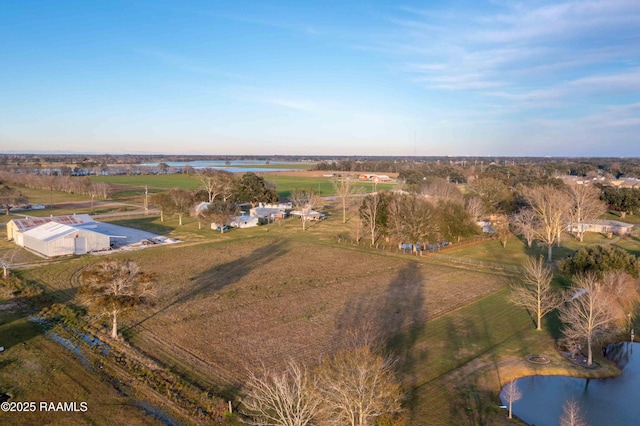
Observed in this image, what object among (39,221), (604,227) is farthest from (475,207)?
(39,221)

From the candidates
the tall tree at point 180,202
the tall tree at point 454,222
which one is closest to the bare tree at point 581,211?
the tall tree at point 454,222

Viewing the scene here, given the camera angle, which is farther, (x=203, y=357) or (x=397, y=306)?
(x=397, y=306)

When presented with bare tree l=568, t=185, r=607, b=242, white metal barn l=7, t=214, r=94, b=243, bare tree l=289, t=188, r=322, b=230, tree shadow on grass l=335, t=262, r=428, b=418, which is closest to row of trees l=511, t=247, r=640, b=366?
tree shadow on grass l=335, t=262, r=428, b=418

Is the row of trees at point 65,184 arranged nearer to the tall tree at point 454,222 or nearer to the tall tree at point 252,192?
the tall tree at point 252,192

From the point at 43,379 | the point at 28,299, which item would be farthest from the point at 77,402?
the point at 28,299

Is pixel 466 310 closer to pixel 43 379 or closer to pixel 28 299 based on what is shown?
pixel 43 379

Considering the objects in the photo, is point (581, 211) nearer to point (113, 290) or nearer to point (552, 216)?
point (552, 216)

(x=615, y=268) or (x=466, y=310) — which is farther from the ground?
(x=615, y=268)

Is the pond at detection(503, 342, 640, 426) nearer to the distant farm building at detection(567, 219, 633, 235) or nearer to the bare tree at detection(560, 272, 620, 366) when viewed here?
the bare tree at detection(560, 272, 620, 366)
